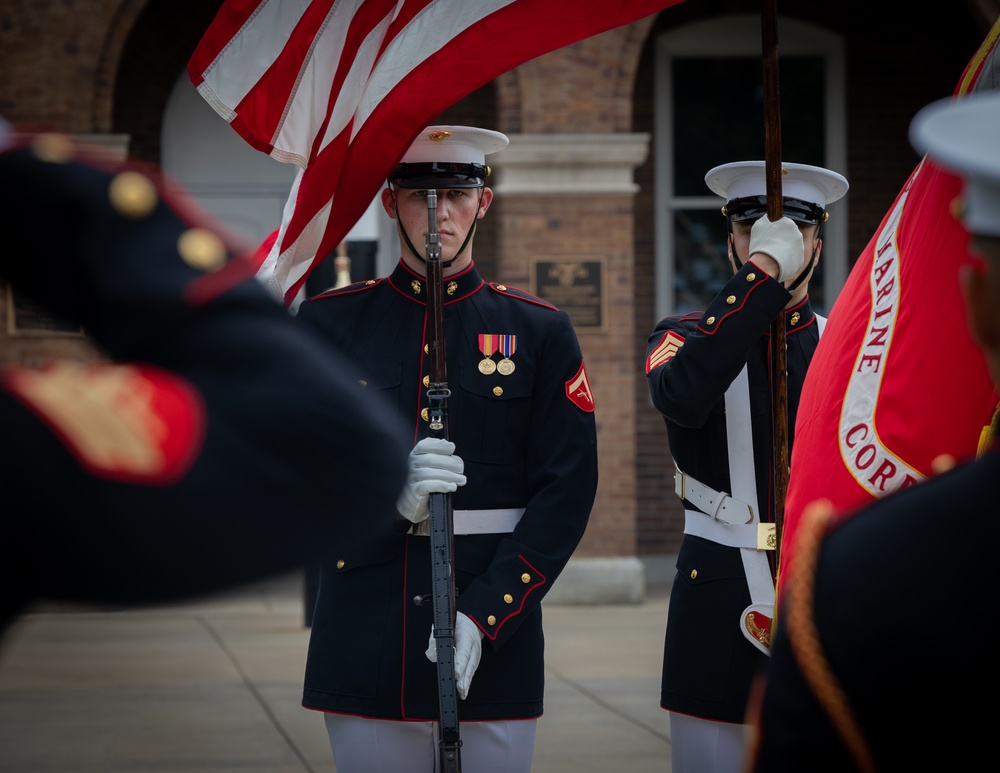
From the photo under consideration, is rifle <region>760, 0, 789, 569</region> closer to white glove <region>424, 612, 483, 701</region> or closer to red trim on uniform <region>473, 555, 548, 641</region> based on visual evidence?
red trim on uniform <region>473, 555, 548, 641</region>

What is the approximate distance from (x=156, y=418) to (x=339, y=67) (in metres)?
2.59

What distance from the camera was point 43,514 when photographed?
96 cm

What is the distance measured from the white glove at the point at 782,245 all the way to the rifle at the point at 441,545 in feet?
2.51

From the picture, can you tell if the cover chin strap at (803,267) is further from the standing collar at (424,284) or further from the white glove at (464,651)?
the white glove at (464,651)

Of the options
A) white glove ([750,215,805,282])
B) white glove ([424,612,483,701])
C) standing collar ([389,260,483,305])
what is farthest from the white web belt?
white glove ([750,215,805,282])

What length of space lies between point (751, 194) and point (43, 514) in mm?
2923

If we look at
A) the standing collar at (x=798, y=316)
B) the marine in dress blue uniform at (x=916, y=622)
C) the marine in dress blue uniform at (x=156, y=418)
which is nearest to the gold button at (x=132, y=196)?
the marine in dress blue uniform at (x=156, y=418)

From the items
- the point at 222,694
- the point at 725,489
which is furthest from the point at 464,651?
the point at 222,694

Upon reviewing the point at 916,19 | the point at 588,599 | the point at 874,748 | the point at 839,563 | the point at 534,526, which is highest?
the point at 916,19

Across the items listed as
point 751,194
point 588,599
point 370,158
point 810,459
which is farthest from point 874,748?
point 588,599

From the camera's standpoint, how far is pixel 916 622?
1.05 metres

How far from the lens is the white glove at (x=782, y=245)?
10.7 feet

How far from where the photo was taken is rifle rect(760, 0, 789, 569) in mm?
3164

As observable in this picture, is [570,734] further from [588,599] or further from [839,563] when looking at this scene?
[839,563]
